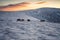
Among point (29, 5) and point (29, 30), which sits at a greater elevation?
point (29, 5)

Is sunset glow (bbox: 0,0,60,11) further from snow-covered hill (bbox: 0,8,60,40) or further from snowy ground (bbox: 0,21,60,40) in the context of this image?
snowy ground (bbox: 0,21,60,40)

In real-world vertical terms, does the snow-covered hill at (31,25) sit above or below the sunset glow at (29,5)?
below

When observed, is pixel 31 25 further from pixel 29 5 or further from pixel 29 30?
pixel 29 5

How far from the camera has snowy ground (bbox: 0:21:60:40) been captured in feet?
4.83

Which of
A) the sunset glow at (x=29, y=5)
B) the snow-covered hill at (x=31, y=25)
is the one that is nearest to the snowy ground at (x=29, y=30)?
the snow-covered hill at (x=31, y=25)

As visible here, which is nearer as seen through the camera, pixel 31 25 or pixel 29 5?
pixel 31 25

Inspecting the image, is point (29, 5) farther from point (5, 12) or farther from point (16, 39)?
point (16, 39)

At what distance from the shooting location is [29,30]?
156 cm

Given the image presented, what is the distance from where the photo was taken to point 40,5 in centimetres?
178

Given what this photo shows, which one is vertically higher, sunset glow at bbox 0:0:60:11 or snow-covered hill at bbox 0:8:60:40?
sunset glow at bbox 0:0:60:11

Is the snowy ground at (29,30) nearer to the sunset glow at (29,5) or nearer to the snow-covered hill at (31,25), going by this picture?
the snow-covered hill at (31,25)

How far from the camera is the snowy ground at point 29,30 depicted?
147 centimetres

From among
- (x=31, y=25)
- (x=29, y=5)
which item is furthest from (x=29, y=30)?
(x=29, y=5)

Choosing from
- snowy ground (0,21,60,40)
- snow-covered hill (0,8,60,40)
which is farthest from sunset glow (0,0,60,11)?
snowy ground (0,21,60,40)
